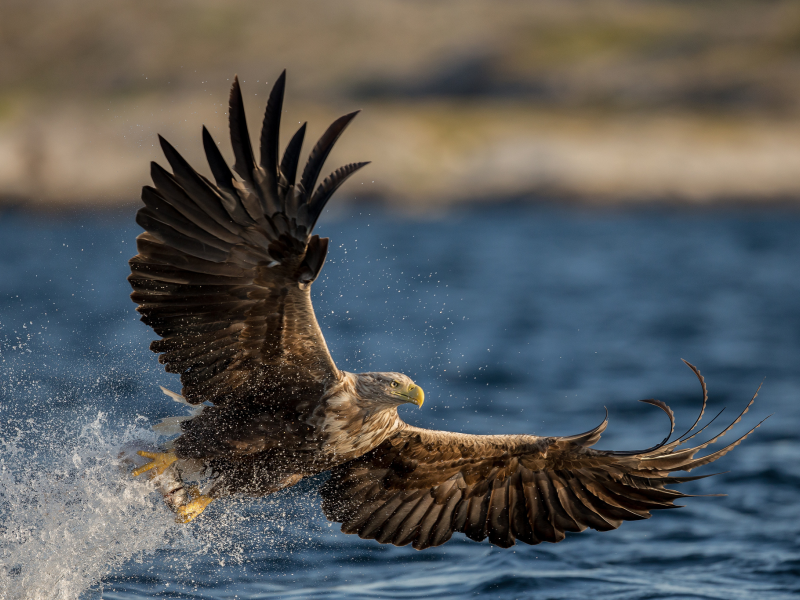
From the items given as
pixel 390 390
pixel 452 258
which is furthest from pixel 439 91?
pixel 390 390

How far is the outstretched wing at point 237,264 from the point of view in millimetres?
5105

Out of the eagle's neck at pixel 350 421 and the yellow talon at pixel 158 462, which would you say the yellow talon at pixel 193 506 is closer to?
the yellow talon at pixel 158 462

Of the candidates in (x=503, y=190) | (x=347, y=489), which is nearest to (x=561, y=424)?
(x=347, y=489)

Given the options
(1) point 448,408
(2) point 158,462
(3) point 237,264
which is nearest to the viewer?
(3) point 237,264

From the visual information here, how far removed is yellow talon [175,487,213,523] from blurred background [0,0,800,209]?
1263 inches

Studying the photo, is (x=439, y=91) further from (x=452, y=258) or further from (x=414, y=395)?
(x=414, y=395)

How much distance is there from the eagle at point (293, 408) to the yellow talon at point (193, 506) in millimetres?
10

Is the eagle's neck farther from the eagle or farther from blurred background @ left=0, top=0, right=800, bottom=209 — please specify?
blurred background @ left=0, top=0, right=800, bottom=209

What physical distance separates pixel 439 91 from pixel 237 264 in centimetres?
5331

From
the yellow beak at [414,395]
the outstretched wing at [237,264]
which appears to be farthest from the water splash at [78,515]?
the yellow beak at [414,395]

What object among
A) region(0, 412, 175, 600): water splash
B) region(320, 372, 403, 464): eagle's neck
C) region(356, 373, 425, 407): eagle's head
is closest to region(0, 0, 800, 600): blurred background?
region(0, 412, 175, 600): water splash

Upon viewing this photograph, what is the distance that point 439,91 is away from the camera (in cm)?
5722

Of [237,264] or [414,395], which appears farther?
[414,395]

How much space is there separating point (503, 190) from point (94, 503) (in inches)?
1490
